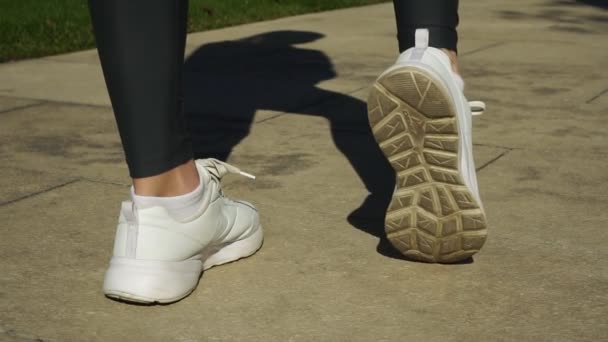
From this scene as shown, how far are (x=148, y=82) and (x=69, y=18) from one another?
14.5 ft

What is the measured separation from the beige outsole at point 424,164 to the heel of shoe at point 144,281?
0.46 m

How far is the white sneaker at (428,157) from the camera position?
2.08 meters

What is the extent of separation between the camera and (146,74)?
6.34 feet

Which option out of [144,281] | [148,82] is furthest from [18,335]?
[148,82]

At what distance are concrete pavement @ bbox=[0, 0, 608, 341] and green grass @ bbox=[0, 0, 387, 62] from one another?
29 centimetres

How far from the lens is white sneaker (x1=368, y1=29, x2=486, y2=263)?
2078 mm

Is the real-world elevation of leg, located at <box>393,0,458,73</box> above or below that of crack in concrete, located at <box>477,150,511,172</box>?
above

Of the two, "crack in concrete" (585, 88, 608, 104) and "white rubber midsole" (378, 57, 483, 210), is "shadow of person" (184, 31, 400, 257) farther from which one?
"crack in concrete" (585, 88, 608, 104)

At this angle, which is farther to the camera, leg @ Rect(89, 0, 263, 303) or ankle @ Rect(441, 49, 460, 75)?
ankle @ Rect(441, 49, 460, 75)

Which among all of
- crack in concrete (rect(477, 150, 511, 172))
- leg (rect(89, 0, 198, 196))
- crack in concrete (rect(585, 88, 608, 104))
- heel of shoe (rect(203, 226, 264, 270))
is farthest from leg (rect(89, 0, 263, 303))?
crack in concrete (rect(585, 88, 608, 104))

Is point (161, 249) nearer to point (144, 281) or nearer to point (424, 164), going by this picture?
point (144, 281)

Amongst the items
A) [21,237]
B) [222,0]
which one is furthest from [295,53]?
[21,237]

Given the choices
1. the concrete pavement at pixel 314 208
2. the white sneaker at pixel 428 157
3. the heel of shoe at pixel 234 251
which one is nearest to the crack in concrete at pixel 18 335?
the concrete pavement at pixel 314 208

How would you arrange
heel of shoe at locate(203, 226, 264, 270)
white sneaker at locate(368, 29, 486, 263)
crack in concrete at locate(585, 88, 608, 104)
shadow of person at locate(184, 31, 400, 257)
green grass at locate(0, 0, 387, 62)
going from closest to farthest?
white sneaker at locate(368, 29, 486, 263)
heel of shoe at locate(203, 226, 264, 270)
shadow of person at locate(184, 31, 400, 257)
crack in concrete at locate(585, 88, 608, 104)
green grass at locate(0, 0, 387, 62)
